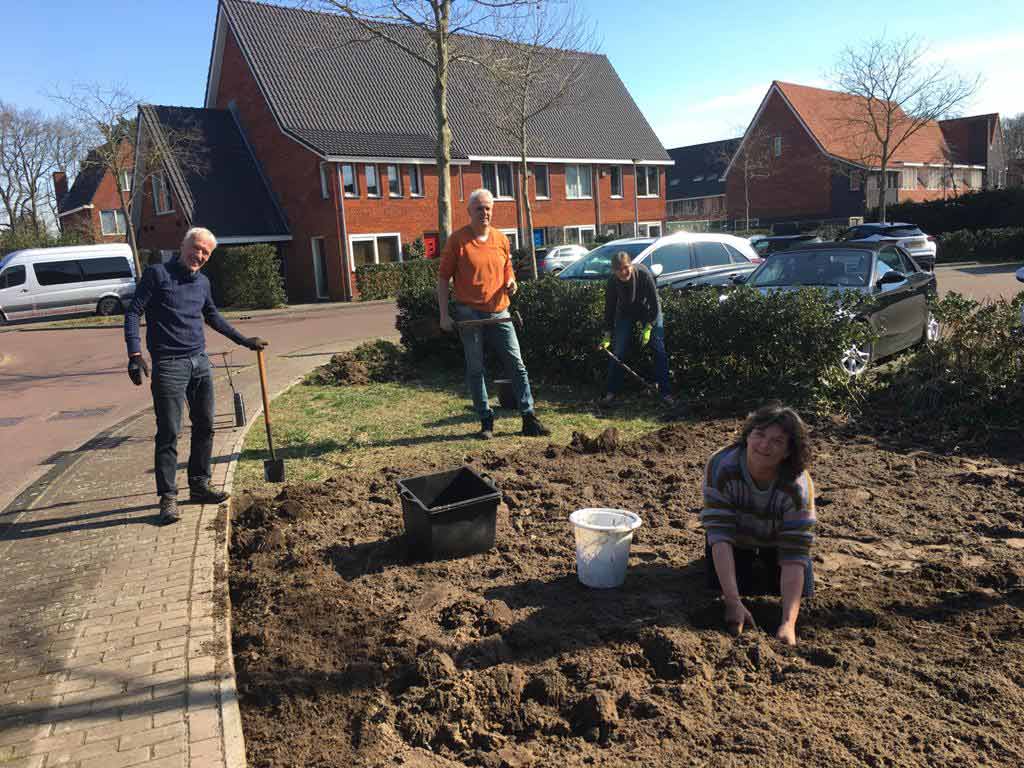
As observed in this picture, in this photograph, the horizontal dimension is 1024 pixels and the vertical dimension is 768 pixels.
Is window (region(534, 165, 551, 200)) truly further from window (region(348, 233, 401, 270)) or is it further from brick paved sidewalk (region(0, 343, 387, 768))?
brick paved sidewalk (region(0, 343, 387, 768))

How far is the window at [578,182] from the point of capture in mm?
39781

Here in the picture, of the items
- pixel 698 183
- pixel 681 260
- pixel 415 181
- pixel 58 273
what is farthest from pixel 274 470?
pixel 698 183

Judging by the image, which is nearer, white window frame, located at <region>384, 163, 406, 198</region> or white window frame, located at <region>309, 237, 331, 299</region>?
white window frame, located at <region>309, 237, 331, 299</region>

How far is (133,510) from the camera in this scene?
19.3 feet

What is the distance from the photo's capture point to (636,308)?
28.3 ft

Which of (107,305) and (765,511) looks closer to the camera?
(765,511)

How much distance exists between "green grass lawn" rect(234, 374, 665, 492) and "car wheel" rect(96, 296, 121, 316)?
18522mm

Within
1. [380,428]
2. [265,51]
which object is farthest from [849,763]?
[265,51]

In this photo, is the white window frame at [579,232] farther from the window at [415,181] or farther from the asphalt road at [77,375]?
the asphalt road at [77,375]

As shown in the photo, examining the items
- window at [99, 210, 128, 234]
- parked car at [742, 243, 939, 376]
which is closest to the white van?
parked car at [742, 243, 939, 376]

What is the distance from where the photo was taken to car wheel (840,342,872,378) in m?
8.12

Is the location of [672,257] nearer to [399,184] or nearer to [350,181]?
[350,181]

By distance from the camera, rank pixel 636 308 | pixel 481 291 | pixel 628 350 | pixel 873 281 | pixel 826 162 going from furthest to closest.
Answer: pixel 826 162, pixel 873 281, pixel 628 350, pixel 636 308, pixel 481 291

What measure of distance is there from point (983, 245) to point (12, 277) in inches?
1448
